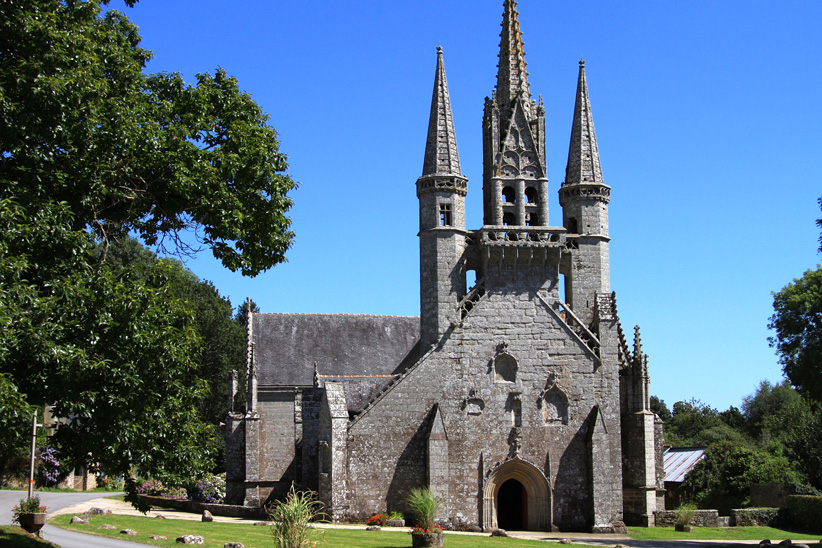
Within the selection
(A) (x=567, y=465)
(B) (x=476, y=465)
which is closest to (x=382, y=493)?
(B) (x=476, y=465)

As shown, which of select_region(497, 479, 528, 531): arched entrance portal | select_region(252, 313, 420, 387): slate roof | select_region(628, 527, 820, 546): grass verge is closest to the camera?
select_region(628, 527, 820, 546): grass verge

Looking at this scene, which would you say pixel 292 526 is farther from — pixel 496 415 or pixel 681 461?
pixel 681 461

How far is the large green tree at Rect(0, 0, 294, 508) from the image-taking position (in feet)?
45.0

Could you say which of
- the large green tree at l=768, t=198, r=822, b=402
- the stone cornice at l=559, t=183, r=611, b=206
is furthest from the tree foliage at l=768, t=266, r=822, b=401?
the stone cornice at l=559, t=183, r=611, b=206

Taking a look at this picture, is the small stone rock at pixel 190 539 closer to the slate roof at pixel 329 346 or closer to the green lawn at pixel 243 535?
the green lawn at pixel 243 535

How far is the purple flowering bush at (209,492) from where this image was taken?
38.6 m

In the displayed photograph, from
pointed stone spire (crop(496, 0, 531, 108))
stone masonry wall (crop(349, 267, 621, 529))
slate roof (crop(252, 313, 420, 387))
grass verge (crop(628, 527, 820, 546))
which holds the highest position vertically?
pointed stone spire (crop(496, 0, 531, 108))

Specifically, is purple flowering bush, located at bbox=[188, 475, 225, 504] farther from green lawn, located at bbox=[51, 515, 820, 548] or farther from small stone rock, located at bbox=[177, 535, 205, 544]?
small stone rock, located at bbox=[177, 535, 205, 544]

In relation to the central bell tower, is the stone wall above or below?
below

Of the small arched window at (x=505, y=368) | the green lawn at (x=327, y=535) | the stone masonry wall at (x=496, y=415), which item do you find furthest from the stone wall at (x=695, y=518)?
the small arched window at (x=505, y=368)

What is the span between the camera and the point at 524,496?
103ft

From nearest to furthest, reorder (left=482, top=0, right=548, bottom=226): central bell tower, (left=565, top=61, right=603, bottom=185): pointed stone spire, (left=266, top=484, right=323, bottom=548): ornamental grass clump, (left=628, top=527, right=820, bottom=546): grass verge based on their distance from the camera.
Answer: (left=266, top=484, right=323, bottom=548): ornamental grass clump < (left=628, top=527, right=820, bottom=546): grass verge < (left=482, top=0, right=548, bottom=226): central bell tower < (left=565, top=61, right=603, bottom=185): pointed stone spire

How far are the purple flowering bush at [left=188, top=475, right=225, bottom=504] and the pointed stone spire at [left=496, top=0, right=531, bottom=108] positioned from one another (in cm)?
2164

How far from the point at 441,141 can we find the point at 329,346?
42.1ft
